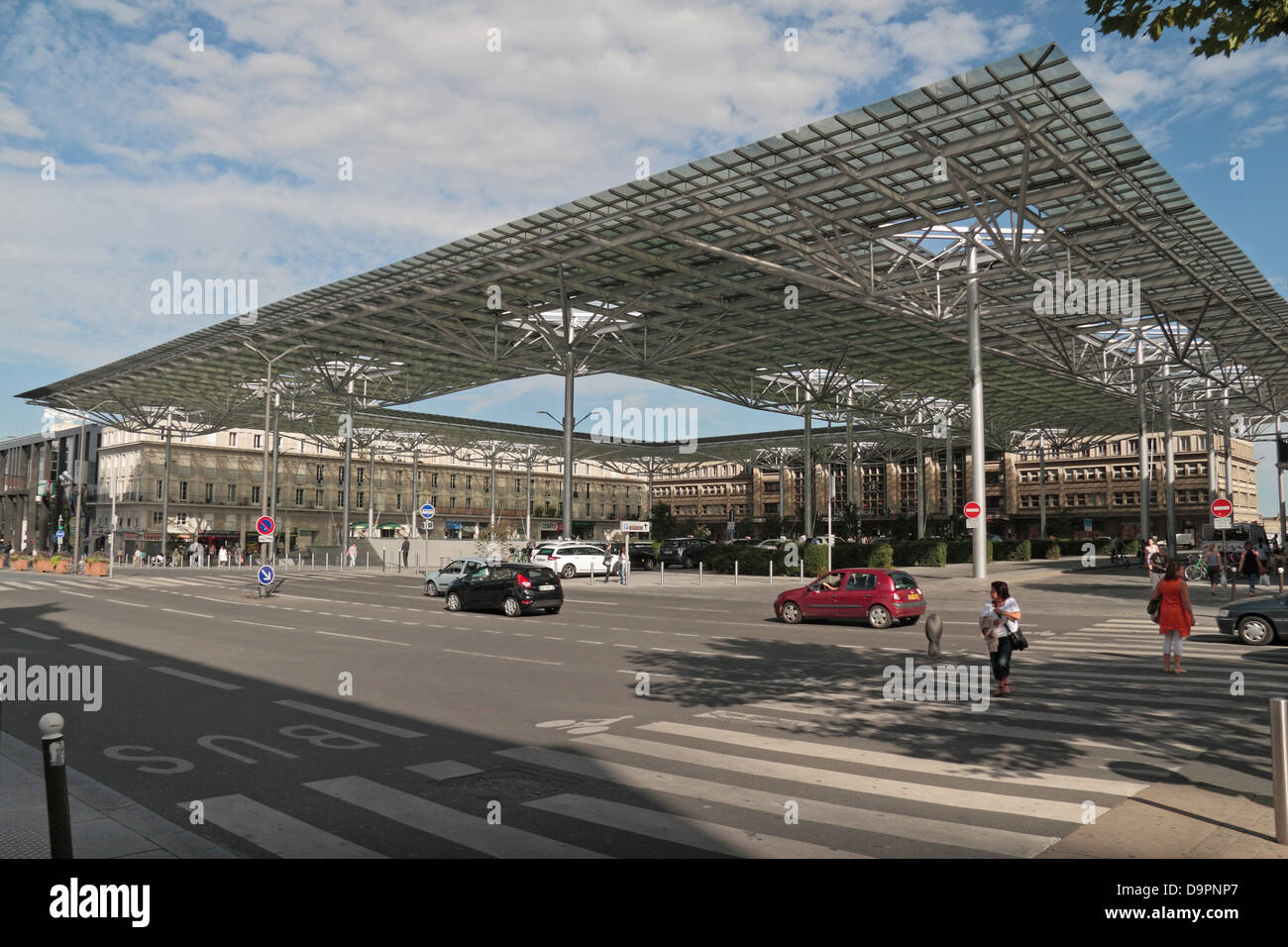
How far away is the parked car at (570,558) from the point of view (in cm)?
4284

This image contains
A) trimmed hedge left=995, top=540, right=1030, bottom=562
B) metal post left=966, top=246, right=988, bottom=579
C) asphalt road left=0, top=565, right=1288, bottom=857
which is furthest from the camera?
trimmed hedge left=995, top=540, right=1030, bottom=562

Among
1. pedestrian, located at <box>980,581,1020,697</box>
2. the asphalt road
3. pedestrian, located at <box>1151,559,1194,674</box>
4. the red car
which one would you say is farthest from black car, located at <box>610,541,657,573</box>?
pedestrian, located at <box>980,581,1020,697</box>

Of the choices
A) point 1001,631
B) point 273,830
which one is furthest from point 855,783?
point 1001,631

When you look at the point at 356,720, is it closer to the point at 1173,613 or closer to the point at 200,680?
the point at 200,680

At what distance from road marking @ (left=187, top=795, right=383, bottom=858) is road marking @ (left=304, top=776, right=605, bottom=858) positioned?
0.53 m

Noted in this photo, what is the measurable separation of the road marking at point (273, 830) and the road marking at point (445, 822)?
0.53 m

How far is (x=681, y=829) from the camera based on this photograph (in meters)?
6.32

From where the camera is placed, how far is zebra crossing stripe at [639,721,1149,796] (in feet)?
24.6

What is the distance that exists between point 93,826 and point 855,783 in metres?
5.69

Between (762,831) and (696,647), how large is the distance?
11.6 meters

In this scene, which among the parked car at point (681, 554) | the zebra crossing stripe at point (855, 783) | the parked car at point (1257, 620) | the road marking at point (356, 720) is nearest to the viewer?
the zebra crossing stripe at point (855, 783)

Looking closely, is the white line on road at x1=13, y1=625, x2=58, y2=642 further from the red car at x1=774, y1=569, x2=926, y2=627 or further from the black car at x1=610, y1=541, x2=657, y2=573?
the black car at x1=610, y1=541, x2=657, y2=573

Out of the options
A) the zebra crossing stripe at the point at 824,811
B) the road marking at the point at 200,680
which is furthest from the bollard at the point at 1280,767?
the road marking at the point at 200,680

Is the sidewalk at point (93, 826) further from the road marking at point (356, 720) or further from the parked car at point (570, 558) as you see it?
the parked car at point (570, 558)
